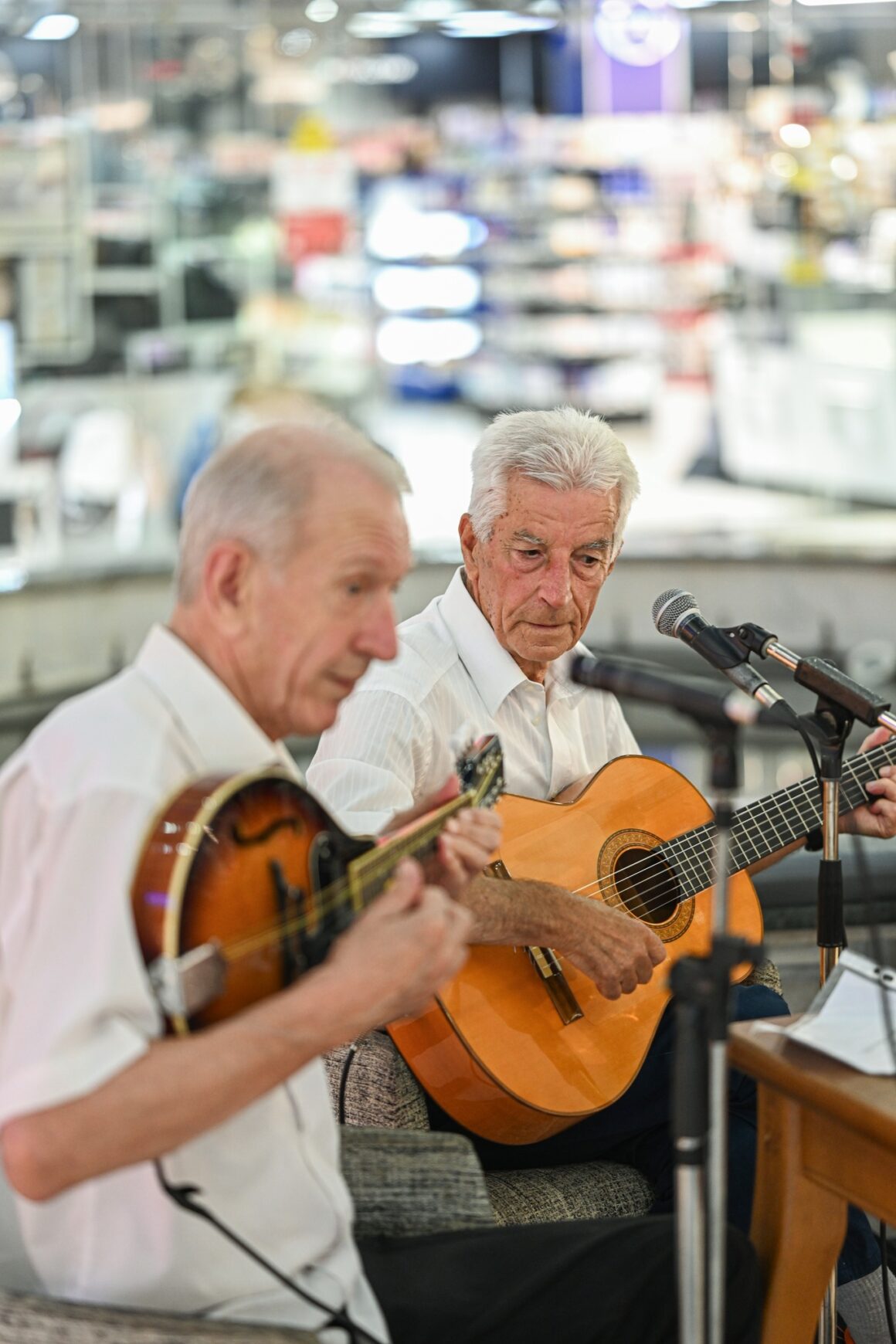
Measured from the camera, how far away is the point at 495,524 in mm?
2264

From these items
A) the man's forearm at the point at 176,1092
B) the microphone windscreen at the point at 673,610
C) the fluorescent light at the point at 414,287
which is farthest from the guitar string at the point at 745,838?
the fluorescent light at the point at 414,287

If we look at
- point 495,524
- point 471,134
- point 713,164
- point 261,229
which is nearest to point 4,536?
point 261,229

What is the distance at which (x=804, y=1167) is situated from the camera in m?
1.65

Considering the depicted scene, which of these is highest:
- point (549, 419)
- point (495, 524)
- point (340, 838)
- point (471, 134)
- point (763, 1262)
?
point (471, 134)

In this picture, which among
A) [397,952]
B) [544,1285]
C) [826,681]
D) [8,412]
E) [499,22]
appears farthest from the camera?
[499,22]

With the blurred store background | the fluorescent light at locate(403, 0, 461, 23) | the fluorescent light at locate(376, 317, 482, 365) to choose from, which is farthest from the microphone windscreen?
the fluorescent light at locate(403, 0, 461, 23)

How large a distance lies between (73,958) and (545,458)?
1261mm

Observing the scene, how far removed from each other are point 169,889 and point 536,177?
6.81 m

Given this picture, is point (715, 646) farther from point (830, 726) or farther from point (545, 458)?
point (545, 458)

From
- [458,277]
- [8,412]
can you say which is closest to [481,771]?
[8,412]

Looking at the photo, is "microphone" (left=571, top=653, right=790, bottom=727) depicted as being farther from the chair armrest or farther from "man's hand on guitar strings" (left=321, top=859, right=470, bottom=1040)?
the chair armrest

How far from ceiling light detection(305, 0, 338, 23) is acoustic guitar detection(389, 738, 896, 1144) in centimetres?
555

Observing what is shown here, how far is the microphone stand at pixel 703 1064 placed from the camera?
1348 millimetres

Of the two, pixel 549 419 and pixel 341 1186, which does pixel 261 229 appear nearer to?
pixel 549 419
